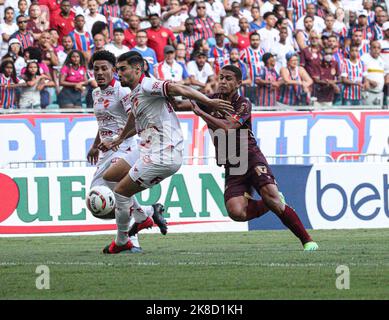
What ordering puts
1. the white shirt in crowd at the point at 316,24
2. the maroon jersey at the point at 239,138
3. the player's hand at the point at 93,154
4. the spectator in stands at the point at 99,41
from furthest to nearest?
the white shirt in crowd at the point at 316,24
the spectator in stands at the point at 99,41
the player's hand at the point at 93,154
the maroon jersey at the point at 239,138

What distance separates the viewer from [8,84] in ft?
64.0

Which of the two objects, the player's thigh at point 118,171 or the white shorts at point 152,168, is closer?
the white shorts at point 152,168

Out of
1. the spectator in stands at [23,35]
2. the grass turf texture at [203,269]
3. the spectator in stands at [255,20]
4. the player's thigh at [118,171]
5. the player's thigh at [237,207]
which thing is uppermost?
the spectator in stands at [255,20]

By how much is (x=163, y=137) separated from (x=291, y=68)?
32.8 ft

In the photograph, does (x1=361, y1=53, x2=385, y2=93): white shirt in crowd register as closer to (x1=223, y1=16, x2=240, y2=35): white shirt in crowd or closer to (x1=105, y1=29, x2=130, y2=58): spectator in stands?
(x1=223, y1=16, x2=240, y2=35): white shirt in crowd

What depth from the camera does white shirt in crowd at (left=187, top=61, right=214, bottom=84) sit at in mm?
21422

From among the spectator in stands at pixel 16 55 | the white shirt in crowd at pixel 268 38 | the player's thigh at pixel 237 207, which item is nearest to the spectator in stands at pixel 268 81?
the white shirt in crowd at pixel 268 38

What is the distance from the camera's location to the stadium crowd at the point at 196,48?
790 inches

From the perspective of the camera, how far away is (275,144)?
20578 millimetres

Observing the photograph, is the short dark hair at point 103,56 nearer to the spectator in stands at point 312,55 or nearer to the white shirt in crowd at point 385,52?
the spectator in stands at point 312,55

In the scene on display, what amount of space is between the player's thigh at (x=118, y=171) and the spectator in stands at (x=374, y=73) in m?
10.1

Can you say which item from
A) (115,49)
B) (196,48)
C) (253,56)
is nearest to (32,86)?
(115,49)

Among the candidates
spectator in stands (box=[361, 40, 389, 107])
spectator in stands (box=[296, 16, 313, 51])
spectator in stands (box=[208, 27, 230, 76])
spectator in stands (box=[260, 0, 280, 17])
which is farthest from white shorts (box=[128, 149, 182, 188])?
spectator in stands (box=[260, 0, 280, 17])

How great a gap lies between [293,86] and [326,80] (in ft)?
3.24
